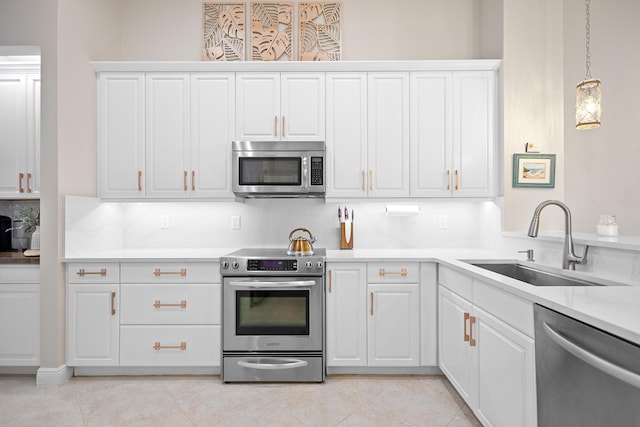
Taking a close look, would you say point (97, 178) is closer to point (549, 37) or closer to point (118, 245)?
point (118, 245)

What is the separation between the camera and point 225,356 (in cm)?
279

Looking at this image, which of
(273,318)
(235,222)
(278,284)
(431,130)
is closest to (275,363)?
(273,318)

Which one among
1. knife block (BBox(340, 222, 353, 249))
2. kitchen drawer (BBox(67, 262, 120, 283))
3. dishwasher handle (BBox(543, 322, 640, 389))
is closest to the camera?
dishwasher handle (BBox(543, 322, 640, 389))

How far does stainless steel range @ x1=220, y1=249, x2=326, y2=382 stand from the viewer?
277 cm

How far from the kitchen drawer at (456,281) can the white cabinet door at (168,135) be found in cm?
216

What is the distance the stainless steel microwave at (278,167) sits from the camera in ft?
10.0

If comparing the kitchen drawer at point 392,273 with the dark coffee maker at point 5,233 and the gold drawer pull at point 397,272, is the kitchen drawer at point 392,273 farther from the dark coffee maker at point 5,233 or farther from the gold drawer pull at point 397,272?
the dark coffee maker at point 5,233

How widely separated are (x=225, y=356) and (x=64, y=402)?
1.05 meters

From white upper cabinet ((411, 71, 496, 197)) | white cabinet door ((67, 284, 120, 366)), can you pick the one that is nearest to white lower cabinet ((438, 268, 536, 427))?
white upper cabinet ((411, 71, 496, 197))

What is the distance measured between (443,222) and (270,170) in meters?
1.68

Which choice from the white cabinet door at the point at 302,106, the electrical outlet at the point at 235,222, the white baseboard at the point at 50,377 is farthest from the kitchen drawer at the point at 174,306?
the white cabinet door at the point at 302,106

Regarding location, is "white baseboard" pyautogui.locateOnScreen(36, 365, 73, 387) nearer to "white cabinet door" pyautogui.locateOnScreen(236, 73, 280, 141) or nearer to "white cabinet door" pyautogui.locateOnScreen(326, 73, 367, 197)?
"white cabinet door" pyautogui.locateOnScreen(236, 73, 280, 141)

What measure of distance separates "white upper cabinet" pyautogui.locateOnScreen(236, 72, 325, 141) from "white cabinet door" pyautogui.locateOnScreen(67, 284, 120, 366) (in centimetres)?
165

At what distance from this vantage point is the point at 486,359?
6.45ft
